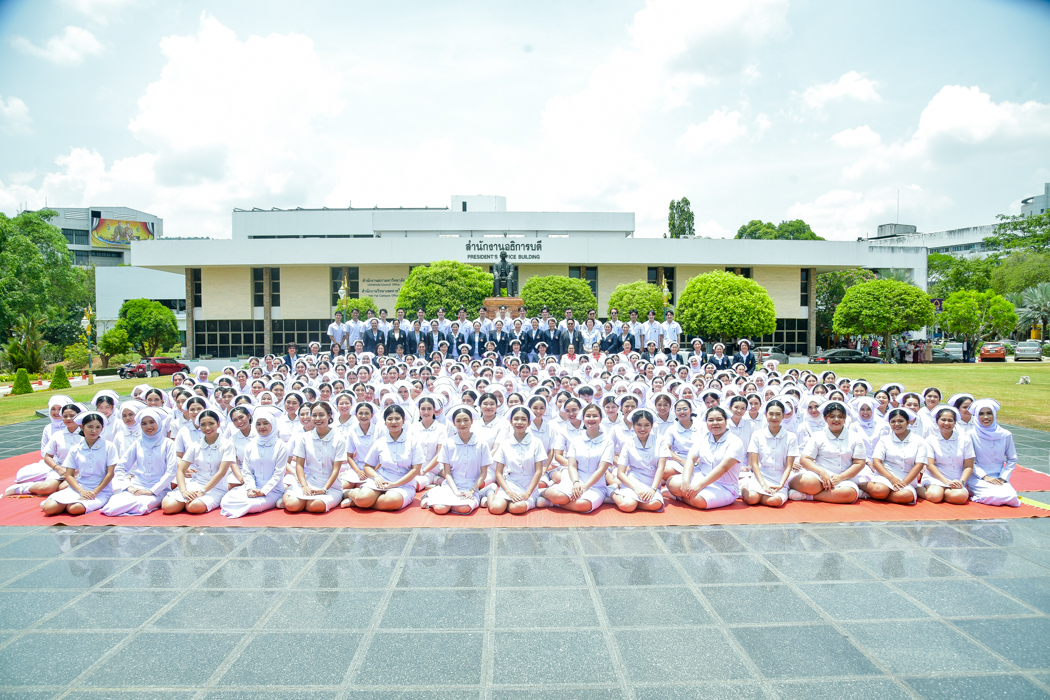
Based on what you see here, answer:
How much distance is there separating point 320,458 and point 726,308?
2292cm

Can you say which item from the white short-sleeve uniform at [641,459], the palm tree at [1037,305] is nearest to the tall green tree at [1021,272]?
the palm tree at [1037,305]

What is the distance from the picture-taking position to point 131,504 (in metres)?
5.89

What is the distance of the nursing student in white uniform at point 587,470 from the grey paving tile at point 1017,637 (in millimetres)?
3045

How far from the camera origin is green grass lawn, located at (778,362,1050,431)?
12.8 meters

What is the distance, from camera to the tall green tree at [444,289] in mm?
25359

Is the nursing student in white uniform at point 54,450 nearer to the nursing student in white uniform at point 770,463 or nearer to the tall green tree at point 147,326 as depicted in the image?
the nursing student in white uniform at point 770,463

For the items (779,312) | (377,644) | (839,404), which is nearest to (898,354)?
(779,312)

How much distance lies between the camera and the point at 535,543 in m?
5.08

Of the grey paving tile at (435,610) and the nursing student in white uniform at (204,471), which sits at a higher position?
the nursing student in white uniform at (204,471)

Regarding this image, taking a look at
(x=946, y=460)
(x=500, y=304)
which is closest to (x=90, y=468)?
(x=946, y=460)

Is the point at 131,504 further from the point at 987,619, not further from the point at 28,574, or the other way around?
the point at 987,619

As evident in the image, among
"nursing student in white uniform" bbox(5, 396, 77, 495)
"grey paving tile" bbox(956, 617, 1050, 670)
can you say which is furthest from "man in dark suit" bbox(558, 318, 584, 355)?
"grey paving tile" bbox(956, 617, 1050, 670)

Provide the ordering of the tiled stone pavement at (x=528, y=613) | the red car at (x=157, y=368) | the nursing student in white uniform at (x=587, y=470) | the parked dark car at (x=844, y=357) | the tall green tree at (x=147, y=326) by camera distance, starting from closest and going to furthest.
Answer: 1. the tiled stone pavement at (x=528, y=613)
2. the nursing student in white uniform at (x=587, y=470)
3. the parked dark car at (x=844, y=357)
4. the red car at (x=157, y=368)
5. the tall green tree at (x=147, y=326)

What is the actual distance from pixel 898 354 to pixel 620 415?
32.3 metres
